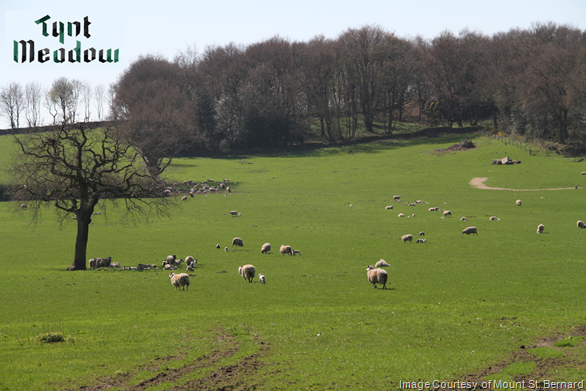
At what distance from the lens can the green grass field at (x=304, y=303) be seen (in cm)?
1393

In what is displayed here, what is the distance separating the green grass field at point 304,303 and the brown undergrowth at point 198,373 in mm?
63

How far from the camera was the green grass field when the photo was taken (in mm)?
13930

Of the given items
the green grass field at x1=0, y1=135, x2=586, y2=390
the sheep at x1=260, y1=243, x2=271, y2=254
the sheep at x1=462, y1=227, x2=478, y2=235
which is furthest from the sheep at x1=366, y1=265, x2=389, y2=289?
the sheep at x1=462, y1=227, x2=478, y2=235

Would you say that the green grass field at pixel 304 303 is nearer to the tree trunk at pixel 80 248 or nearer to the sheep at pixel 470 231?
the sheep at pixel 470 231

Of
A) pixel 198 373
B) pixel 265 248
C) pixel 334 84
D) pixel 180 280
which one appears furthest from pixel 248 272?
pixel 334 84

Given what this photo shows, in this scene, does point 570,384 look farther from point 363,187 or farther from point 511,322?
point 363,187

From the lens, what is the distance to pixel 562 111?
309ft

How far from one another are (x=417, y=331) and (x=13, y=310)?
18.3 m

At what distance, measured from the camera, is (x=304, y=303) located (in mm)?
22812

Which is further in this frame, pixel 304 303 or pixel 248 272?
pixel 248 272

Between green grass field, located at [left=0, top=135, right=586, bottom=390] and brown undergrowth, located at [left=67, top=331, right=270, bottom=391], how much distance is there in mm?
63

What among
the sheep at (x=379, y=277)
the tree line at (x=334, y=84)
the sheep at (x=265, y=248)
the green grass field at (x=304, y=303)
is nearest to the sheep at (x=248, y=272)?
the green grass field at (x=304, y=303)

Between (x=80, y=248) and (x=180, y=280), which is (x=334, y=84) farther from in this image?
(x=180, y=280)

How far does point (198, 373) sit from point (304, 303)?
9.59 metres
